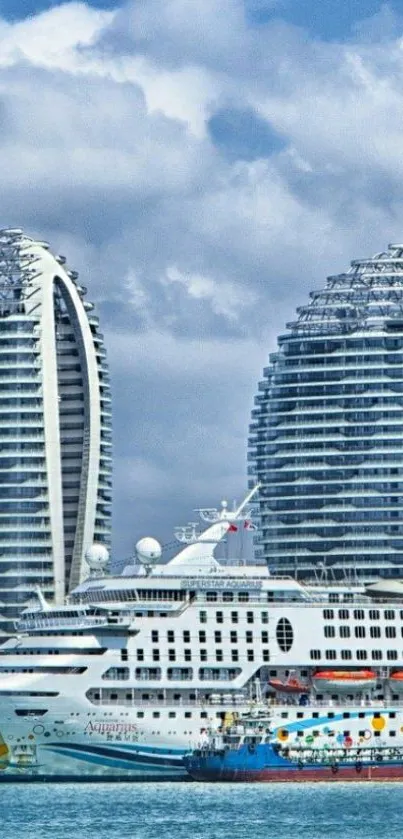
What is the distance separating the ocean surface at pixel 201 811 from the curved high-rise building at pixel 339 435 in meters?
40.0

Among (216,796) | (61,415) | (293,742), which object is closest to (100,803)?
(216,796)

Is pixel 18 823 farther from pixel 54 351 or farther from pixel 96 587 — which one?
pixel 54 351

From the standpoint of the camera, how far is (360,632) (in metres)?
150

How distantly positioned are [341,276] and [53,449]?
2526cm

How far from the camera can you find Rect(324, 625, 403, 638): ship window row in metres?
150

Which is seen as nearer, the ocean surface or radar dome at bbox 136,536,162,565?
the ocean surface

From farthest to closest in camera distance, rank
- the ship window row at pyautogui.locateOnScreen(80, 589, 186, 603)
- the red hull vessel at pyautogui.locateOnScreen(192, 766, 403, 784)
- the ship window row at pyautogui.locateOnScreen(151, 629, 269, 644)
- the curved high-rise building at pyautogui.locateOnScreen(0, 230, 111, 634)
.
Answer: the curved high-rise building at pyautogui.locateOnScreen(0, 230, 111, 634), the ship window row at pyautogui.locateOnScreen(80, 589, 186, 603), the ship window row at pyautogui.locateOnScreen(151, 629, 269, 644), the red hull vessel at pyautogui.locateOnScreen(192, 766, 403, 784)

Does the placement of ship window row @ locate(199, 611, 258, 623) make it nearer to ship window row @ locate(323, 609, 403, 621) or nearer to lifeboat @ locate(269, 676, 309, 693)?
lifeboat @ locate(269, 676, 309, 693)

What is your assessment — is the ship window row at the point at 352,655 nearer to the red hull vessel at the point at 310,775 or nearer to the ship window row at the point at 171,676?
the ship window row at the point at 171,676

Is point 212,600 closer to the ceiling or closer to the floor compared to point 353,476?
closer to the floor

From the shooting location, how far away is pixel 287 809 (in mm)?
122812

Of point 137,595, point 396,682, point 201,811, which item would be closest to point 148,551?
point 137,595

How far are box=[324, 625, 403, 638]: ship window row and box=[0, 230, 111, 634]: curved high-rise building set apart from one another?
39.2 metres

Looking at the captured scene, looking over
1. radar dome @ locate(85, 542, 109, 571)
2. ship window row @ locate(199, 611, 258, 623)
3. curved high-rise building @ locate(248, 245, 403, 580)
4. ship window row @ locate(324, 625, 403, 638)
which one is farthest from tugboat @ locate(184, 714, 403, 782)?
curved high-rise building @ locate(248, 245, 403, 580)
